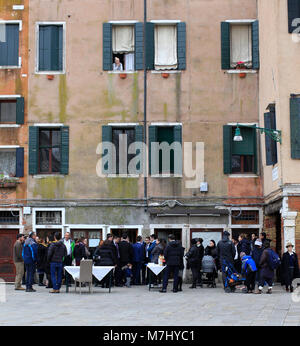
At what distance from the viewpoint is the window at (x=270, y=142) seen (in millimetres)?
25109

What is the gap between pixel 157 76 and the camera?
28.7m

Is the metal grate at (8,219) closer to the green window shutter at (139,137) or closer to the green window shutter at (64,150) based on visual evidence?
the green window shutter at (64,150)

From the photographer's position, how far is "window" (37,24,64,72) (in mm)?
28891

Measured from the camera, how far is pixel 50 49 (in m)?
28.9

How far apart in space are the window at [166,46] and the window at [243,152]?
302cm

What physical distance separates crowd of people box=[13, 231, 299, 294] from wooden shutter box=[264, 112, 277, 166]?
2.51 meters

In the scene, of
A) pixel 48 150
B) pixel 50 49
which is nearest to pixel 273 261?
pixel 48 150

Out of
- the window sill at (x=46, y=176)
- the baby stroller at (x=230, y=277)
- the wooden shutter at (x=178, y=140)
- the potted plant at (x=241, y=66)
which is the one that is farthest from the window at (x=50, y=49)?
the baby stroller at (x=230, y=277)

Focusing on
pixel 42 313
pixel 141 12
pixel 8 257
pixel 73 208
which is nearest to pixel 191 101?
pixel 141 12

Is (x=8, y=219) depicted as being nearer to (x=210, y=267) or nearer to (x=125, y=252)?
(x=125, y=252)

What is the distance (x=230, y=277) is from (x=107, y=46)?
10.4 m

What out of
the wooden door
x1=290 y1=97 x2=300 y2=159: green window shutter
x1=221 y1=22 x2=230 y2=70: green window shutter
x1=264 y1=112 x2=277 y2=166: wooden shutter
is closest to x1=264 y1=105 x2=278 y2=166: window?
x1=264 y1=112 x2=277 y2=166: wooden shutter

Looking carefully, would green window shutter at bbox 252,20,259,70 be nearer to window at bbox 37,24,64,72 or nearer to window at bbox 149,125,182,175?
window at bbox 149,125,182,175
